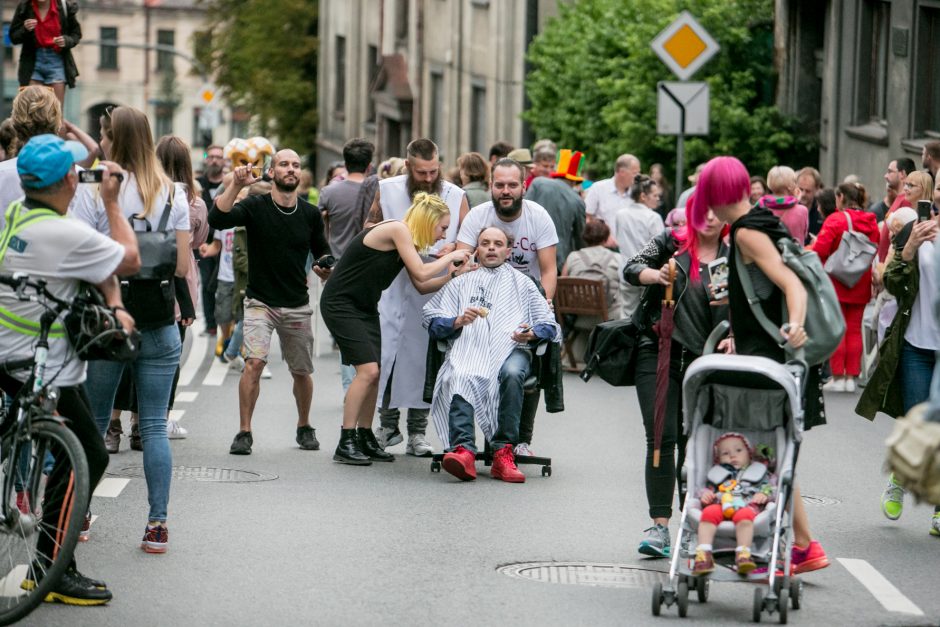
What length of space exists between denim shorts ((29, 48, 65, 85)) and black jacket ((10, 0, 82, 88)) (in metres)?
0.04

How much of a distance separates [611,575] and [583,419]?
220 inches

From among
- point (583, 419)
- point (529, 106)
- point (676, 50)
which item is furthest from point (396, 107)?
point (583, 419)

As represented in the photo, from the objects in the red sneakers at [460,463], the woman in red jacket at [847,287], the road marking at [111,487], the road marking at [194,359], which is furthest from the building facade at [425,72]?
the road marking at [111,487]

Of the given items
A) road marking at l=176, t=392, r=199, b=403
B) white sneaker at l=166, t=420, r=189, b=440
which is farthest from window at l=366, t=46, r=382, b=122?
white sneaker at l=166, t=420, r=189, b=440

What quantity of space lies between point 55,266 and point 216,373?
9442mm

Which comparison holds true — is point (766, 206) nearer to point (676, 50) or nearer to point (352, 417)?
point (352, 417)

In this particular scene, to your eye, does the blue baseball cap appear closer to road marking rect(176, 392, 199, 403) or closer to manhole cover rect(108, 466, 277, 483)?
manhole cover rect(108, 466, 277, 483)

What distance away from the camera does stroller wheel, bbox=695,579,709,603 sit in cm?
723

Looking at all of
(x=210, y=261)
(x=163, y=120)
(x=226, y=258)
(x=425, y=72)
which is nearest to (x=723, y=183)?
(x=226, y=258)

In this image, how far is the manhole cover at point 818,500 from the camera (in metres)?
10.1

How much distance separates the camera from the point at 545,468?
10.9m

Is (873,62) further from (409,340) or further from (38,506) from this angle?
(38,506)

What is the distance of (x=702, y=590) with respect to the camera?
288 inches

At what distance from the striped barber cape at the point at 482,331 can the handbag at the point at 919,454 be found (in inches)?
205
